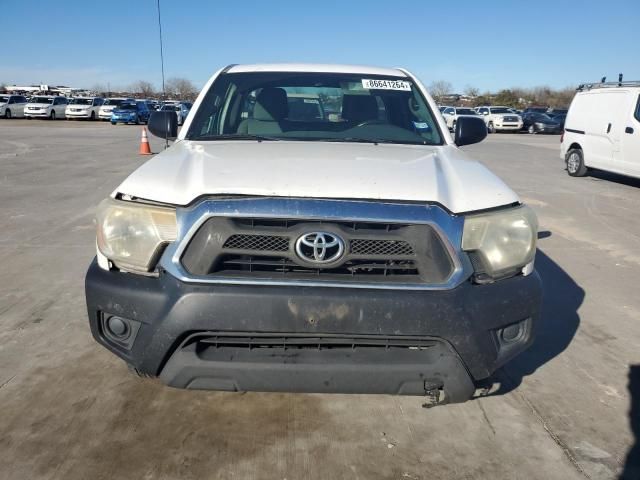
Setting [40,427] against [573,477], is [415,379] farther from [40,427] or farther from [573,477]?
[40,427]

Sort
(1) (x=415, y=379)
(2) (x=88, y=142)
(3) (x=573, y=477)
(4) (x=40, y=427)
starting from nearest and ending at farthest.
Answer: (1) (x=415, y=379)
(3) (x=573, y=477)
(4) (x=40, y=427)
(2) (x=88, y=142)

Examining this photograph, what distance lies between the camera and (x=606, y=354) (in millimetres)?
3545

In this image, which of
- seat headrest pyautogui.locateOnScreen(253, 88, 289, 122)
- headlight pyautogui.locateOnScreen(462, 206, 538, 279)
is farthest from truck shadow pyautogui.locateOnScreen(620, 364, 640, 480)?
seat headrest pyautogui.locateOnScreen(253, 88, 289, 122)

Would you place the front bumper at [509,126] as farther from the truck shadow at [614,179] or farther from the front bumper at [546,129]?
the truck shadow at [614,179]

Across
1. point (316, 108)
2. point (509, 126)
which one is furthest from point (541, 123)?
point (316, 108)

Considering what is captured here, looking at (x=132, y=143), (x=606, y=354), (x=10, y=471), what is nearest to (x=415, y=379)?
(x=10, y=471)

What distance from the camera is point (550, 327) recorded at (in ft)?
12.8

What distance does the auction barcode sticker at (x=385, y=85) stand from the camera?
388cm

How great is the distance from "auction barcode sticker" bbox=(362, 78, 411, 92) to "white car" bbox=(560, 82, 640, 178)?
8.66m

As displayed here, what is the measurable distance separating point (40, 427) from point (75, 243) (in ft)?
11.9

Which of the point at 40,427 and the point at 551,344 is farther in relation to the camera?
the point at 551,344

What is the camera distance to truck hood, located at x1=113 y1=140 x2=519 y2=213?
90.2 inches

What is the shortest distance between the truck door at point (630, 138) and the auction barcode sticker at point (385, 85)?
28.4 ft

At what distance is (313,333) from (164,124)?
7.97 feet
